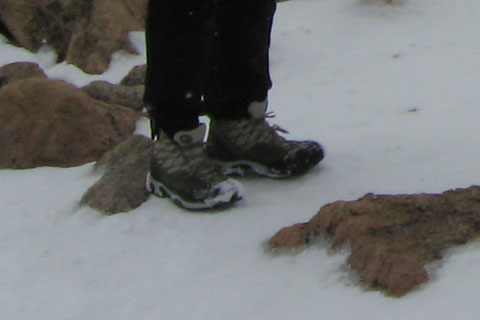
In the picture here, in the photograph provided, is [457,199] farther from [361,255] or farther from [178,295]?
[178,295]

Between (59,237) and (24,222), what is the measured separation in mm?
183

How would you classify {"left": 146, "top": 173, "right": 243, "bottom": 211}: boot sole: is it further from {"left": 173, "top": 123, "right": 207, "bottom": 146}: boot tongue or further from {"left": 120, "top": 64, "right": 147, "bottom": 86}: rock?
{"left": 120, "top": 64, "right": 147, "bottom": 86}: rock

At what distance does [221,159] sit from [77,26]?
2021 millimetres

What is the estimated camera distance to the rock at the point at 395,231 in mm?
2420

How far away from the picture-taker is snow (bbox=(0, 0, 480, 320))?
2.52 meters

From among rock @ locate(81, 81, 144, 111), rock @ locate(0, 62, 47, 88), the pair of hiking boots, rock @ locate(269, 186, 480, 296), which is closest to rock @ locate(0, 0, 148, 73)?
rock @ locate(0, 62, 47, 88)

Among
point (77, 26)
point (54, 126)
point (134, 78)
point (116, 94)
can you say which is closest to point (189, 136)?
point (54, 126)

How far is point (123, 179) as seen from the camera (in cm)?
333

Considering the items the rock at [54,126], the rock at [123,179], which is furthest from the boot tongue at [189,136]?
the rock at [54,126]

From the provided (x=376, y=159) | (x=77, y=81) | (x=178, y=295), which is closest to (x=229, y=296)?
(x=178, y=295)

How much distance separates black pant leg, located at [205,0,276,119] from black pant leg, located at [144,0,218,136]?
0.13m

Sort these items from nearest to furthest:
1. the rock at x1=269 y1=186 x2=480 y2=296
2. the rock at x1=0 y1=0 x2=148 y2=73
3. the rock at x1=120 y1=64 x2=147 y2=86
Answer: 1. the rock at x1=269 y1=186 x2=480 y2=296
2. the rock at x1=120 y1=64 x2=147 y2=86
3. the rock at x1=0 y1=0 x2=148 y2=73

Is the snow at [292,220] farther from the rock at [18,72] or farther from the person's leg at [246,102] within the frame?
the rock at [18,72]

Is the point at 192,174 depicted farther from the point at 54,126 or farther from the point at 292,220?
the point at 54,126
